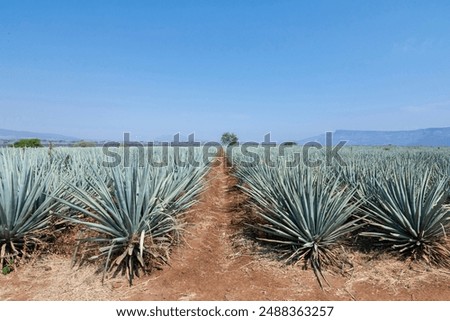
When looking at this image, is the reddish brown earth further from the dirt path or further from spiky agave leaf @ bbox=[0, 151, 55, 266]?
spiky agave leaf @ bbox=[0, 151, 55, 266]

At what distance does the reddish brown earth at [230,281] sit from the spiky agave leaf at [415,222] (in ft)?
0.84

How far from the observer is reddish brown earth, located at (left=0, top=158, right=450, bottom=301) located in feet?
9.35

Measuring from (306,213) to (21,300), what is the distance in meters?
3.04

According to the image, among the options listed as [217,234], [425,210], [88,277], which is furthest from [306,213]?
[88,277]

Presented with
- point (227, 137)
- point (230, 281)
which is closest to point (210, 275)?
point (230, 281)

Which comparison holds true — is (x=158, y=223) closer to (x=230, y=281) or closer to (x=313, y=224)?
(x=230, y=281)

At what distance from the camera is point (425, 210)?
3416 millimetres

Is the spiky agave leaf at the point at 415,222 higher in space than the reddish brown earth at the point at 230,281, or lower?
higher

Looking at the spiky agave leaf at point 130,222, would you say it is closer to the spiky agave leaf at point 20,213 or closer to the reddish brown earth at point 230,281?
the reddish brown earth at point 230,281

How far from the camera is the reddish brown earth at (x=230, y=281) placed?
9.35 ft

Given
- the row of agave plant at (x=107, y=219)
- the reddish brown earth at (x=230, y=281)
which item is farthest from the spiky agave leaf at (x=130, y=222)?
the reddish brown earth at (x=230, y=281)

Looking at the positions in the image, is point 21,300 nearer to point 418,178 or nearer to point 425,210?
point 425,210

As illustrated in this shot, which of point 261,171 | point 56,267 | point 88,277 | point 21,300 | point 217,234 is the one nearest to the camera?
point 21,300

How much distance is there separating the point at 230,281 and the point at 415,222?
2.26m
